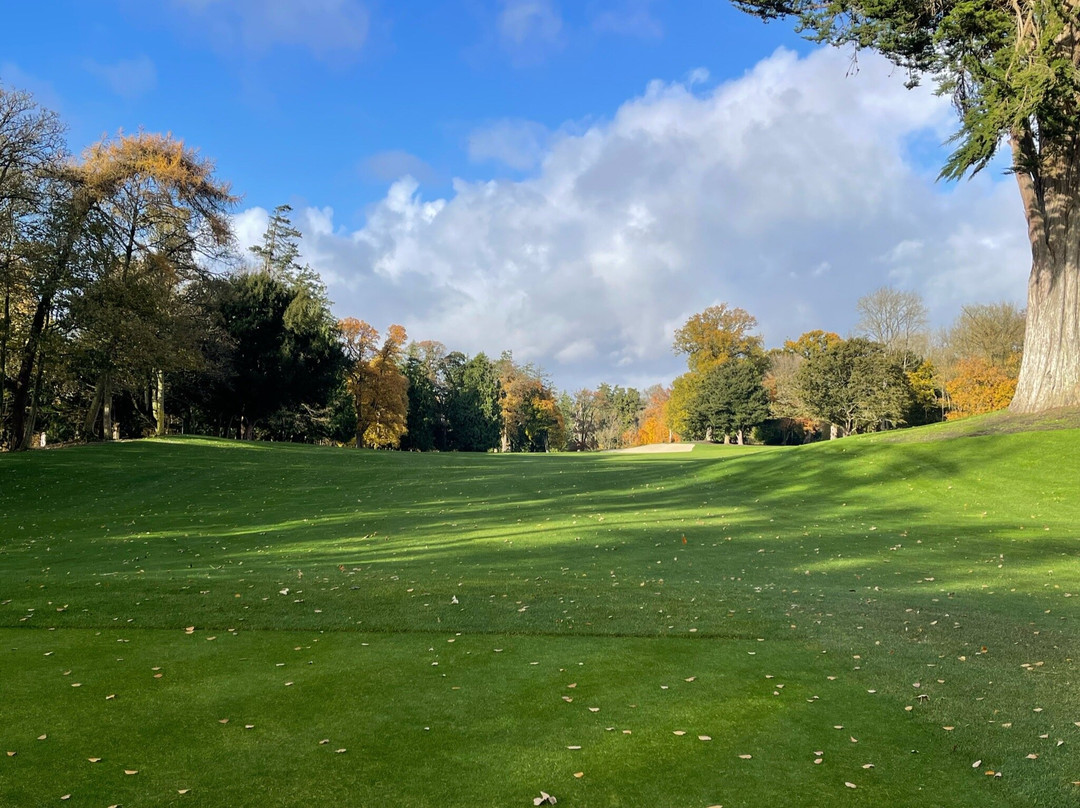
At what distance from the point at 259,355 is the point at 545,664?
Answer: 43.7 m

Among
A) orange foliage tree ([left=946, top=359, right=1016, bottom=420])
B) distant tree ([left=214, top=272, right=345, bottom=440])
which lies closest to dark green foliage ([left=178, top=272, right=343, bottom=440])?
distant tree ([left=214, top=272, right=345, bottom=440])

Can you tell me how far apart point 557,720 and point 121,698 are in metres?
3.20

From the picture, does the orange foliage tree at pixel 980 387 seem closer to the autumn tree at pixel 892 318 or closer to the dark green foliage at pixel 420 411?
the autumn tree at pixel 892 318

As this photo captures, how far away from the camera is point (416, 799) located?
3463 millimetres

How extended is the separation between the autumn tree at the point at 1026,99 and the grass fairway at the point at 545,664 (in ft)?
30.1

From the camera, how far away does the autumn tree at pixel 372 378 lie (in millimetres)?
56344

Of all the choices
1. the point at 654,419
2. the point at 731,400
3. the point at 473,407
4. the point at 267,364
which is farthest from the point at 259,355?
the point at 654,419

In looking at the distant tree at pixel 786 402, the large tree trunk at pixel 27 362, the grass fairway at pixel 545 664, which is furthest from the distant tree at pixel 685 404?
the large tree trunk at pixel 27 362

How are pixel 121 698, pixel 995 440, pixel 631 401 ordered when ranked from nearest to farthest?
pixel 121 698, pixel 995 440, pixel 631 401

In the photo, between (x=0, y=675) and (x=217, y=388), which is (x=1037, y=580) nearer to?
(x=0, y=675)

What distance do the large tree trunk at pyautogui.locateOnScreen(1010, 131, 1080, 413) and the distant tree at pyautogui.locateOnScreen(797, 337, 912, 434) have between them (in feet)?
87.0

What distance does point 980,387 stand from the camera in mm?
48031

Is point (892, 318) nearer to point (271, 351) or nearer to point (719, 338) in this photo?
point (719, 338)

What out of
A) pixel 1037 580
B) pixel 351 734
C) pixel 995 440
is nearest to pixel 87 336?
pixel 351 734
